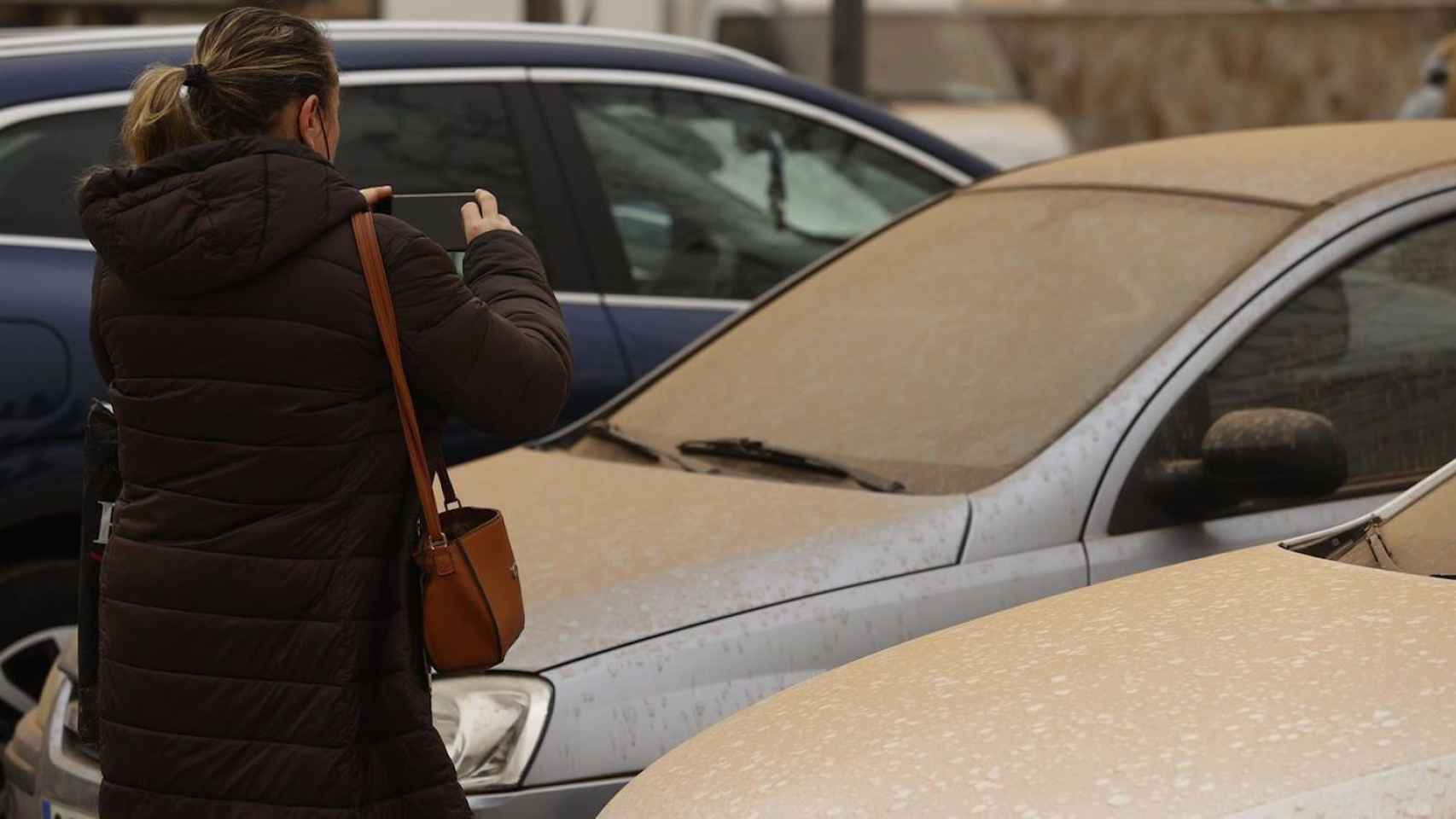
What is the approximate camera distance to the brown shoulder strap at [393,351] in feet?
8.97

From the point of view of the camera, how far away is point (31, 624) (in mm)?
4727

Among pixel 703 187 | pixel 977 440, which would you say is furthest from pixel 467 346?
pixel 703 187

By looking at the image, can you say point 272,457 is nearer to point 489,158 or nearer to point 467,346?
point 467,346

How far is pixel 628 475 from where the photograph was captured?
413 cm

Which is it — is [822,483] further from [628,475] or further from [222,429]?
[222,429]

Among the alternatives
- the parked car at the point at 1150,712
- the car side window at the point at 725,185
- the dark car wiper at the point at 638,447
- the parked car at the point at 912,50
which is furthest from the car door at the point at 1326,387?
the parked car at the point at 912,50

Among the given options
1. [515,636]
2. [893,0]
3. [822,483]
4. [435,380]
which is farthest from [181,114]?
[893,0]

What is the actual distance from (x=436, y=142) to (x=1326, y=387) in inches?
90.9

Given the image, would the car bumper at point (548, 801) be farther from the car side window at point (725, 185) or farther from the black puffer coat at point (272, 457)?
the car side window at point (725, 185)

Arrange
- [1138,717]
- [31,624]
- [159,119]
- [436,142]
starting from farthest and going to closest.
Result: 1. [436,142]
2. [31,624]
3. [159,119]
4. [1138,717]

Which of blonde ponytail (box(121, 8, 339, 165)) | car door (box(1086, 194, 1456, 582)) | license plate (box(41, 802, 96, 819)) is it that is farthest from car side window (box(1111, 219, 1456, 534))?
license plate (box(41, 802, 96, 819))

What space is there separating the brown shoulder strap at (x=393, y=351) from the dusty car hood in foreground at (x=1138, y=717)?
430 millimetres

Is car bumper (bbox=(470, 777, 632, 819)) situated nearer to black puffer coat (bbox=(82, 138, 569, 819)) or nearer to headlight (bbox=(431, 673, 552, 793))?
headlight (bbox=(431, 673, 552, 793))

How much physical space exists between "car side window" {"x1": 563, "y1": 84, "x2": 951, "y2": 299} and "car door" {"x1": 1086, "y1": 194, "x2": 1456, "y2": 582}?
1.93 meters
